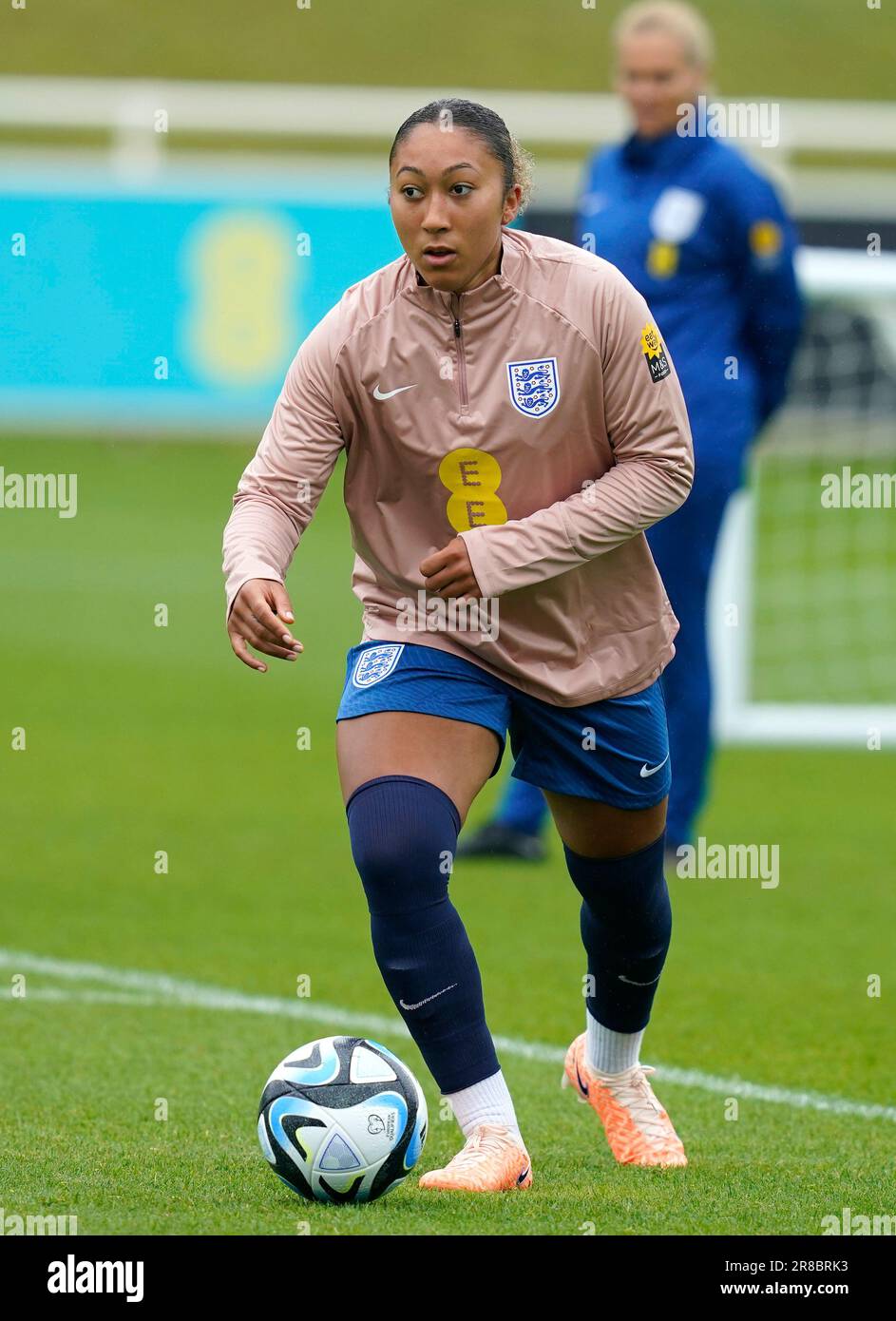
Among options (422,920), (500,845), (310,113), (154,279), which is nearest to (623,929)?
(422,920)

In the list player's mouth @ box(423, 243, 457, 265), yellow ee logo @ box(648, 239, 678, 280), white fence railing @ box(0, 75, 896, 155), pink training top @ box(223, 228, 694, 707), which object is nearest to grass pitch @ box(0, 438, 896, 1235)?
pink training top @ box(223, 228, 694, 707)

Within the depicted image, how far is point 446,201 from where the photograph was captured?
412 centimetres

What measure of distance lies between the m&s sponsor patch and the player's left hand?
51 centimetres

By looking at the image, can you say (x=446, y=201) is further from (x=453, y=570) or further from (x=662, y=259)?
(x=662, y=259)

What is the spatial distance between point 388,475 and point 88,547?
1325 cm

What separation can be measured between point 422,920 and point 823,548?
10.1 metres

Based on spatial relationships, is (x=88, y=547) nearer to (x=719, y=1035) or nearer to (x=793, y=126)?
(x=793, y=126)

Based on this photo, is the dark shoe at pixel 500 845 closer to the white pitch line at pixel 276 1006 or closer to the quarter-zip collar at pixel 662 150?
the white pitch line at pixel 276 1006

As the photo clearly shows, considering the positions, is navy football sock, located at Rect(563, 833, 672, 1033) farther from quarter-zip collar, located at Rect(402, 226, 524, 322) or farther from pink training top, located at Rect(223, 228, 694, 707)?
quarter-zip collar, located at Rect(402, 226, 524, 322)

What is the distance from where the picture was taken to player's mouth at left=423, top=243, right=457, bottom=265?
412 cm

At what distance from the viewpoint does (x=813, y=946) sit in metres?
7.21

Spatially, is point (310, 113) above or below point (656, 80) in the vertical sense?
above

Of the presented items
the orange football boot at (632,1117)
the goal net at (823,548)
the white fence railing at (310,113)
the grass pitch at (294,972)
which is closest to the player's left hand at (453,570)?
the grass pitch at (294,972)

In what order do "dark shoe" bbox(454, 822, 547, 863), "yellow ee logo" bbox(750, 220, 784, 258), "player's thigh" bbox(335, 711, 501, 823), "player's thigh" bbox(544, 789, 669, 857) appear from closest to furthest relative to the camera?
"player's thigh" bbox(335, 711, 501, 823), "player's thigh" bbox(544, 789, 669, 857), "yellow ee logo" bbox(750, 220, 784, 258), "dark shoe" bbox(454, 822, 547, 863)
